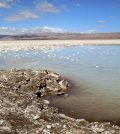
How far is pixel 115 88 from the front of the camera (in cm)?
1852

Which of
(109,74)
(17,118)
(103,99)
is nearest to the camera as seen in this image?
(17,118)

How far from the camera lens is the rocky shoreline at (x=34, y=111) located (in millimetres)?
10883

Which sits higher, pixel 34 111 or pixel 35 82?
pixel 35 82

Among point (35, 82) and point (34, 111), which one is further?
point (35, 82)

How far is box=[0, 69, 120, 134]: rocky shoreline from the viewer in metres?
10.9

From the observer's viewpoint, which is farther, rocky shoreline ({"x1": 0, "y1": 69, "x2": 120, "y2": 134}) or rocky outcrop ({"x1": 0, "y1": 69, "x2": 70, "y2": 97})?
rocky outcrop ({"x1": 0, "y1": 69, "x2": 70, "y2": 97})

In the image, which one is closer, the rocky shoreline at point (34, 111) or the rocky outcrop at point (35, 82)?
the rocky shoreline at point (34, 111)

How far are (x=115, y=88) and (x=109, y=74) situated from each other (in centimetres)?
535

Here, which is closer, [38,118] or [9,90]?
[38,118]

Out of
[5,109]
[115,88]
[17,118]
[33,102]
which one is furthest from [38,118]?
[115,88]

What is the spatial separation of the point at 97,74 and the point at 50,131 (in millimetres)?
13697

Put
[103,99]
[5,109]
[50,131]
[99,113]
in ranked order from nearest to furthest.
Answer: [50,131] → [5,109] → [99,113] → [103,99]

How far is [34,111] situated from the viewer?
1286cm

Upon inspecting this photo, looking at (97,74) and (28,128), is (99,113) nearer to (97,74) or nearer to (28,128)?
(28,128)
